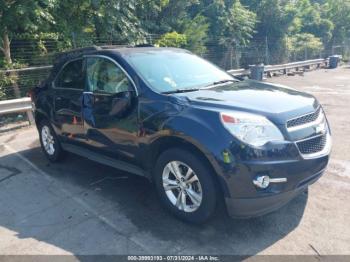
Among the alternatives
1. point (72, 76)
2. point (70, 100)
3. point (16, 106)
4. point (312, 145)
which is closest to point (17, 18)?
point (16, 106)

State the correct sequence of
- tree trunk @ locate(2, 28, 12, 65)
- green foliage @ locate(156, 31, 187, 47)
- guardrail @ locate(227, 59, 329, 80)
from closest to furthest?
1. tree trunk @ locate(2, 28, 12, 65)
2. green foliage @ locate(156, 31, 187, 47)
3. guardrail @ locate(227, 59, 329, 80)

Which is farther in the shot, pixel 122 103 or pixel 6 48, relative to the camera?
pixel 6 48

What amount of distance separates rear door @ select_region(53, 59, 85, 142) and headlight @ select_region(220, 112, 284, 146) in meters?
2.36

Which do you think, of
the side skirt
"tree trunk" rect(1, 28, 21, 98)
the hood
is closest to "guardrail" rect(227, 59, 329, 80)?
"tree trunk" rect(1, 28, 21, 98)

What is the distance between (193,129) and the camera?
11.5 feet

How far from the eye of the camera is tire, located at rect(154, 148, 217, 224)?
348cm

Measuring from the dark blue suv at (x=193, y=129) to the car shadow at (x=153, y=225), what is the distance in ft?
0.72

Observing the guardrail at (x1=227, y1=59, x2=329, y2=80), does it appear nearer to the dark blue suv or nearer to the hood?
the dark blue suv

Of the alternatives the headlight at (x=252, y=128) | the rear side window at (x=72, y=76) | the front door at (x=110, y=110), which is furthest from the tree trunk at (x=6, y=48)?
the headlight at (x=252, y=128)

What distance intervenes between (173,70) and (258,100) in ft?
4.14

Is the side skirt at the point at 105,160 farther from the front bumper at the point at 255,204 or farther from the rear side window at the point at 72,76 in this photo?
the front bumper at the point at 255,204

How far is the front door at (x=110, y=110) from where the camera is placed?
4168mm

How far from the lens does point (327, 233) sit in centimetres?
352

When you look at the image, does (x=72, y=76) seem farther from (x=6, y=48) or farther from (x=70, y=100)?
(x=6, y=48)
